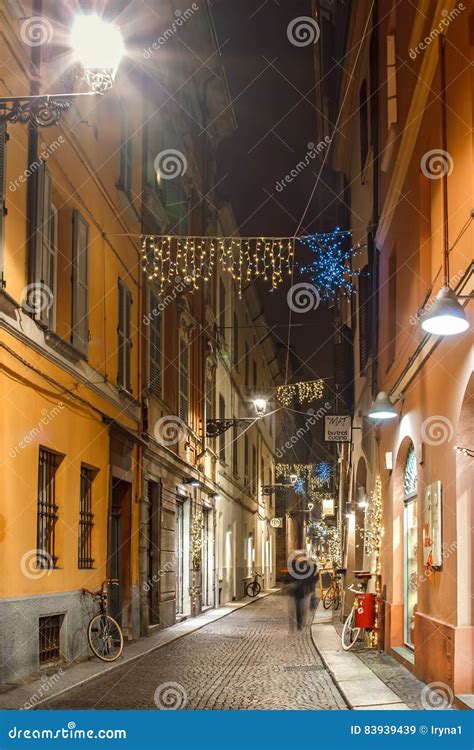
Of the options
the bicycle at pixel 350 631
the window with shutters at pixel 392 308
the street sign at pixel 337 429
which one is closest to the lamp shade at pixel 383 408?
the window with shutters at pixel 392 308

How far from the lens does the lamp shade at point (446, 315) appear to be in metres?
8.52

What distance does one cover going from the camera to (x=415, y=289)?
1412cm

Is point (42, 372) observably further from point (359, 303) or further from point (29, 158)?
point (359, 303)

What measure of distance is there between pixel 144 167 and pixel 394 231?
22.6 feet

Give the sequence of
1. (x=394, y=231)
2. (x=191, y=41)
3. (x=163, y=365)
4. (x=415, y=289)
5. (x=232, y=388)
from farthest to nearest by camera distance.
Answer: (x=232, y=388)
(x=191, y=41)
(x=163, y=365)
(x=394, y=231)
(x=415, y=289)

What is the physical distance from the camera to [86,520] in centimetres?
1617

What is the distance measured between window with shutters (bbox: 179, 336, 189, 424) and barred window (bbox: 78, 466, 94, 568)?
952 centimetres

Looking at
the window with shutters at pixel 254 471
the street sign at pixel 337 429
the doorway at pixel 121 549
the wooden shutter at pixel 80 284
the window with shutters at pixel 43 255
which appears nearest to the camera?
the window with shutters at pixel 43 255

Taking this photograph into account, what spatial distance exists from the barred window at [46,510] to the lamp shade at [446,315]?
6.78 m

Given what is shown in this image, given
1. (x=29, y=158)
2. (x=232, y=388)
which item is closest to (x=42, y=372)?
(x=29, y=158)

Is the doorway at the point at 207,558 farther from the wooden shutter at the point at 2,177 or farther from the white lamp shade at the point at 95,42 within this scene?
the white lamp shade at the point at 95,42

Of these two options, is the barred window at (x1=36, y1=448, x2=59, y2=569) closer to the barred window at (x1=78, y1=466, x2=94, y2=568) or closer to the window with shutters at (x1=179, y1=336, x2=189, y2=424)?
the barred window at (x1=78, y1=466, x2=94, y2=568)

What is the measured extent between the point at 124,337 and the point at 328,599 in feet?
57.6

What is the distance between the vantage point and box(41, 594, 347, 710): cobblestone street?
1056 cm
